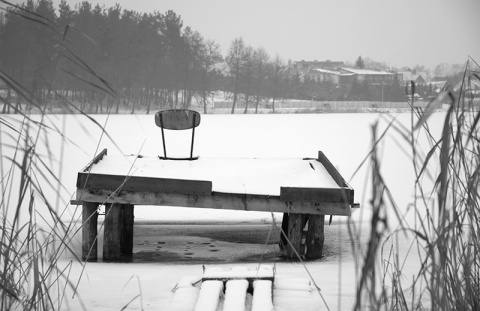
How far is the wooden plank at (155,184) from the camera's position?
4438mm

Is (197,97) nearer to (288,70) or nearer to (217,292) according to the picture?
(288,70)

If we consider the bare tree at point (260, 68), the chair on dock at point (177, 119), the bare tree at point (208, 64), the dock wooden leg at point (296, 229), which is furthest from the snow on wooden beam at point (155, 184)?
the bare tree at point (260, 68)

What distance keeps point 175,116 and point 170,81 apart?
205 feet

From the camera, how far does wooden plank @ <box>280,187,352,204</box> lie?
14.6ft

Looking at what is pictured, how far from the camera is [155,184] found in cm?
451

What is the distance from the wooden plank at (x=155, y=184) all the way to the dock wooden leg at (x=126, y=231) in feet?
1.99

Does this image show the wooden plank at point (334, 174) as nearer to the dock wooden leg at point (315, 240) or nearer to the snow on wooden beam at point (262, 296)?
the dock wooden leg at point (315, 240)

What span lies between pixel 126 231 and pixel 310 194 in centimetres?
153

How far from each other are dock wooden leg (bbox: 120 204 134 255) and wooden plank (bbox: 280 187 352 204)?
133 cm

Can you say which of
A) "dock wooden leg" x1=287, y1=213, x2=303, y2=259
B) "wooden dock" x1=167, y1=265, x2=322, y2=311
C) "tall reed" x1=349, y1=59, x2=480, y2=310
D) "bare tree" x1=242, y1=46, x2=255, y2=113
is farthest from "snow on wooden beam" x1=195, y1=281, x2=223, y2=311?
"bare tree" x1=242, y1=46, x2=255, y2=113

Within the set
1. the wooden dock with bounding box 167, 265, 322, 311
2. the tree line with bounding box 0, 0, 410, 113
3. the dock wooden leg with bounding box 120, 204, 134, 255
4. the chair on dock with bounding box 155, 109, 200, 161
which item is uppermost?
the tree line with bounding box 0, 0, 410, 113

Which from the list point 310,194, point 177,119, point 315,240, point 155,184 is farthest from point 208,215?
point 310,194

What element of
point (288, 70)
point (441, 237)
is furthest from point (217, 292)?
point (288, 70)

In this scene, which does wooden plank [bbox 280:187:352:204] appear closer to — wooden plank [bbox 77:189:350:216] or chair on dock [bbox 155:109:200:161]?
wooden plank [bbox 77:189:350:216]
